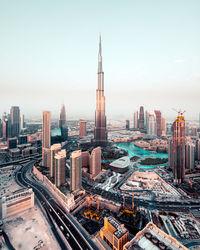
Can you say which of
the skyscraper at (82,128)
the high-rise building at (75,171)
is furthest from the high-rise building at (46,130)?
the skyscraper at (82,128)

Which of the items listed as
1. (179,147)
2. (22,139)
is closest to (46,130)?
(22,139)

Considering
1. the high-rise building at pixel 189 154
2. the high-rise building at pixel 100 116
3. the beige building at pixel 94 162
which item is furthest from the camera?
the high-rise building at pixel 100 116

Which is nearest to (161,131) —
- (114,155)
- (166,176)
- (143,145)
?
(143,145)

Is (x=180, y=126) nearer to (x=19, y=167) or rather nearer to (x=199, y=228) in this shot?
(x=199, y=228)

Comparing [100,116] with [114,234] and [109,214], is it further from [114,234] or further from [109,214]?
[114,234]

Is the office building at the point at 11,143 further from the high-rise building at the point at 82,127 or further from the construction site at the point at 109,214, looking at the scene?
the construction site at the point at 109,214

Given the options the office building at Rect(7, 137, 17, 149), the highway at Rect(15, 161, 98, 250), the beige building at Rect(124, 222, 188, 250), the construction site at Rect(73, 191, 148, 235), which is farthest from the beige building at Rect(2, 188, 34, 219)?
the office building at Rect(7, 137, 17, 149)
